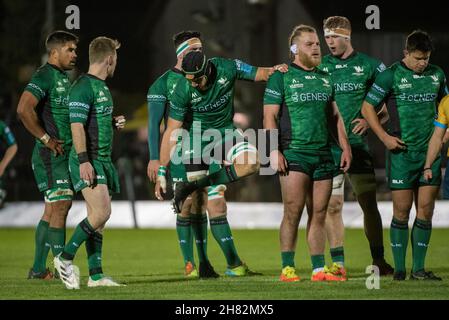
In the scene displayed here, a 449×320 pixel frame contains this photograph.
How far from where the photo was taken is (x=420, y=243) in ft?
41.3

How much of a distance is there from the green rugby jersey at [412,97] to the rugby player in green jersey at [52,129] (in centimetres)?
347

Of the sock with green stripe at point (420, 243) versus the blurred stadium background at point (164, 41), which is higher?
the blurred stadium background at point (164, 41)

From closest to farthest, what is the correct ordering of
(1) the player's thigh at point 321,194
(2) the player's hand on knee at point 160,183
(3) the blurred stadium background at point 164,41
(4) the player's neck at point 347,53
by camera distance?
(1) the player's thigh at point 321,194 < (2) the player's hand on knee at point 160,183 < (4) the player's neck at point 347,53 < (3) the blurred stadium background at point 164,41

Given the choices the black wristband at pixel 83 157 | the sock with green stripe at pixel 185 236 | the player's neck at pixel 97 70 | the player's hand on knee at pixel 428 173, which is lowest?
the sock with green stripe at pixel 185 236

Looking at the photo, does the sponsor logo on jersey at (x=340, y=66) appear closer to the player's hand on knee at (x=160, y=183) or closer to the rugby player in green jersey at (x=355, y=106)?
the rugby player in green jersey at (x=355, y=106)

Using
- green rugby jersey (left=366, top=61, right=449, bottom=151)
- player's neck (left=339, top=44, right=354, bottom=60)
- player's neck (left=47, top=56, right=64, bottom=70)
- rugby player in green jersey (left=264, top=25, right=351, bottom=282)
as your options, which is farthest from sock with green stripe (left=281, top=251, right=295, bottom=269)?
player's neck (left=47, top=56, right=64, bottom=70)

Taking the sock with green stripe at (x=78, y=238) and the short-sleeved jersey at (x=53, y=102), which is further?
the short-sleeved jersey at (x=53, y=102)

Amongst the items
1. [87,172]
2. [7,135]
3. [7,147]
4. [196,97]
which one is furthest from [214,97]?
[7,135]

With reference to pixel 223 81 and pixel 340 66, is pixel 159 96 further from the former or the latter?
pixel 340 66

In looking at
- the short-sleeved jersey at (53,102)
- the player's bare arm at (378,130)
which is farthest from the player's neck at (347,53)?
the short-sleeved jersey at (53,102)

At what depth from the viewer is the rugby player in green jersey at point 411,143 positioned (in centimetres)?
1258

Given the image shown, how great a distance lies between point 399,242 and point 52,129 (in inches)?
160

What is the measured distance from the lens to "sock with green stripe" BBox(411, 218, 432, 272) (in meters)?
12.6
